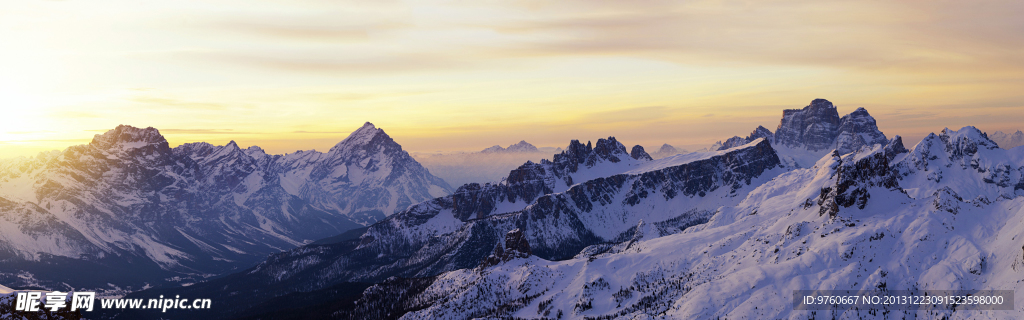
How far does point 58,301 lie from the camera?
633 feet

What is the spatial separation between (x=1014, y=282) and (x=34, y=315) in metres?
Answer: 280

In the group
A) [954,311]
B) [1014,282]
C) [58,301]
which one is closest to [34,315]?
[58,301]

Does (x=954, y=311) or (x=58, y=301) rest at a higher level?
(x=58, y=301)

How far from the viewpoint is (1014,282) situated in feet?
630

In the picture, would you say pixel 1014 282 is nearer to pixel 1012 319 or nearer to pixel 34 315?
pixel 1012 319

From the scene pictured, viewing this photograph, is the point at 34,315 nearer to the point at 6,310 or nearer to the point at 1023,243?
the point at 6,310

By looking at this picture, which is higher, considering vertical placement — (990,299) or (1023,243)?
(1023,243)

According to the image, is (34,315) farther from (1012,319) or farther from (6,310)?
(1012,319)

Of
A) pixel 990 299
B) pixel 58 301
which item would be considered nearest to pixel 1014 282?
pixel 990 299

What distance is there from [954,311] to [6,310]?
892ft

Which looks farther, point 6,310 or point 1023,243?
point 1023,243

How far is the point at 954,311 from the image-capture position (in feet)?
651

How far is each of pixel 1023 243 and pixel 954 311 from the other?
29.6 m

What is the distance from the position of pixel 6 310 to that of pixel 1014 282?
284651 millimetres
